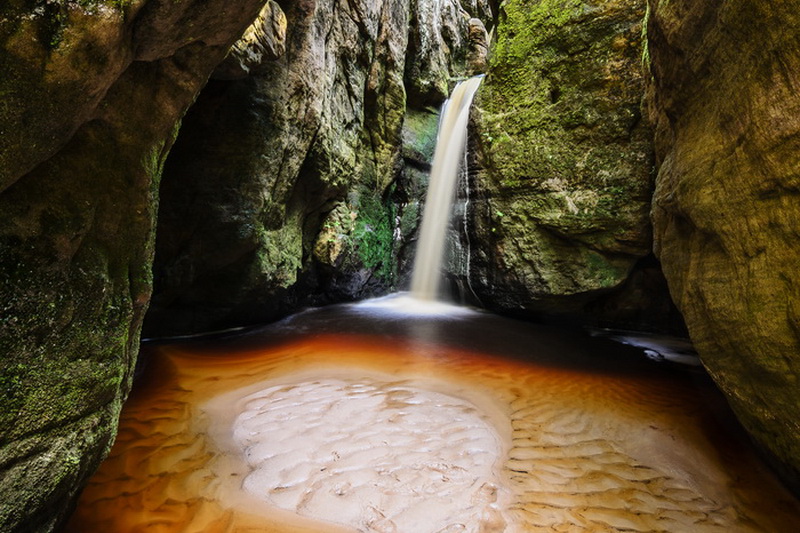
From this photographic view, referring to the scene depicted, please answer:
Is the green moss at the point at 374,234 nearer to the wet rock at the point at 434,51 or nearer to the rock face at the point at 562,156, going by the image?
the rock face at the point at 562,156

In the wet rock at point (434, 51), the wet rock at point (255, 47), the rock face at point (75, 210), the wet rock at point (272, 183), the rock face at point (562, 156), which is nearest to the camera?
the rock face at point (75, 210)

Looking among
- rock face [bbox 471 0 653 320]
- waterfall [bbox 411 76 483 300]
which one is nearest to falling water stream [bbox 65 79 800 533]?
rock face [bbox 471 0 653 320]

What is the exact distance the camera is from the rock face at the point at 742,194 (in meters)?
2.49

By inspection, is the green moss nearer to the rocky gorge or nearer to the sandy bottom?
the rocky gorge

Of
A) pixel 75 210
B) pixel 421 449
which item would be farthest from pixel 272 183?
pixel 421 449

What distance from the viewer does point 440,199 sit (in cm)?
1137

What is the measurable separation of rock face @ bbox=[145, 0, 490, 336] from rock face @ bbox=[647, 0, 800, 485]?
5.30 meters

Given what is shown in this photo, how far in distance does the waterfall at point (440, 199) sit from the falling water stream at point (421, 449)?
553cm

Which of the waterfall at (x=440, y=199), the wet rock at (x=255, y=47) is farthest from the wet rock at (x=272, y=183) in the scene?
the waterfall at (x=440, y=199)

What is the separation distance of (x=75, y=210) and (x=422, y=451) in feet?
10.8

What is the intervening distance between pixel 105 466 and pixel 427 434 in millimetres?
2886

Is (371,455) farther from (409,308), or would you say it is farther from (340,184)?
(409,308)

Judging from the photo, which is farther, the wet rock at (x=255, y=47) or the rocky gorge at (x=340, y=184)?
the wet rock at (x=255, y=47)

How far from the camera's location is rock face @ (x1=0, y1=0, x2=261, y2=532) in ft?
5.51
